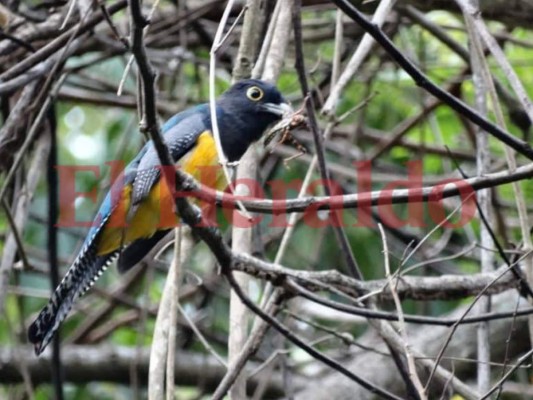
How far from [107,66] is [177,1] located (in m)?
1.40

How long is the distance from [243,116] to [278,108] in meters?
0.24

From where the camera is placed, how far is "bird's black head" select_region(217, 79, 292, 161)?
4.52m

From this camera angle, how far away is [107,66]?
626 centimetres

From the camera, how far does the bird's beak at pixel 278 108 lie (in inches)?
179

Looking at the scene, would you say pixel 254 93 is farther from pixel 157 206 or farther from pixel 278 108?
pixel 157 206

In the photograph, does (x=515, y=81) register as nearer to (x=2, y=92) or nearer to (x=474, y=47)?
(x=474, y=47)

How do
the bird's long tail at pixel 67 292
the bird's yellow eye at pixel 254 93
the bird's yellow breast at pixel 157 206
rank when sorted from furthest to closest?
the bird's yellow breast at pixel 157 206
the bird's yellow eye at pixel 254 93
the bird's long tail at pixel 67 292

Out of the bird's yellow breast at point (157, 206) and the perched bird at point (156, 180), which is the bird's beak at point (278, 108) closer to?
the perched bird at point (156, 180)

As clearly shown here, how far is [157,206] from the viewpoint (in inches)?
176

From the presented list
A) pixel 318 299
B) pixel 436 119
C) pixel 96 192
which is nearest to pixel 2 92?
pixel 318 299

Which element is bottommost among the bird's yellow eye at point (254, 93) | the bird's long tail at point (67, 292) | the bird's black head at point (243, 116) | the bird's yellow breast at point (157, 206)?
the bird's long tail at point (67, 292)

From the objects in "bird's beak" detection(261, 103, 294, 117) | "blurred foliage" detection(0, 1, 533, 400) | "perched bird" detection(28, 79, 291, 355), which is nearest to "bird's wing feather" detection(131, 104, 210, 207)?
"perched bird" detection(28, 79, 291, 355)

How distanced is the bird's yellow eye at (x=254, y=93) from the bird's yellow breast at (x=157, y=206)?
278 millimetres

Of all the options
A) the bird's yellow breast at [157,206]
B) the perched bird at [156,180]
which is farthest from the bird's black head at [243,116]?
the bird's yellow breast at [157,206]
